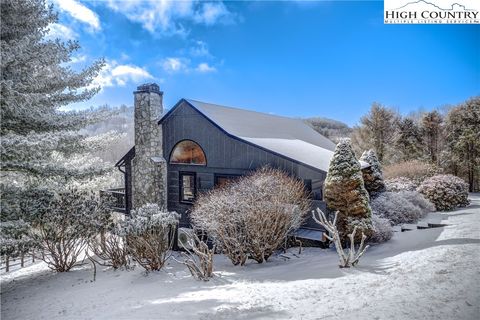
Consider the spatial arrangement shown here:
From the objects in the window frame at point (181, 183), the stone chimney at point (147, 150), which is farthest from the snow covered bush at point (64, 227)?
the window frame at point (181, 183)

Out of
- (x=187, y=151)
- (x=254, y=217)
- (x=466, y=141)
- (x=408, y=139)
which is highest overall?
(x=408, y=139)

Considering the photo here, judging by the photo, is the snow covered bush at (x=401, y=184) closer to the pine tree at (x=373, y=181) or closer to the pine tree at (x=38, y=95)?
the pine tree at (x=373, y=181)

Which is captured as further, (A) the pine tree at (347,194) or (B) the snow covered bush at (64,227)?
(A) the pine tree at (347,194)

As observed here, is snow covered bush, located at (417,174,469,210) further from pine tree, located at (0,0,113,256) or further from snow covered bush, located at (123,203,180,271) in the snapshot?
pine tree, located at (0,0,113,256)

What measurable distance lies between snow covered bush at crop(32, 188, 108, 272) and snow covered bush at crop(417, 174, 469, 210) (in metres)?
15.9

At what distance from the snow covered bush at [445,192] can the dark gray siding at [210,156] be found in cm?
778

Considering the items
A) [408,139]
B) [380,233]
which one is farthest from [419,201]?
[408,139]

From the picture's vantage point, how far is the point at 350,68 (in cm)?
1434

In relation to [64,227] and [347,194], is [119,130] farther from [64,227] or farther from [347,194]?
[347,194]

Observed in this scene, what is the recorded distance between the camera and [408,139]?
2511cm

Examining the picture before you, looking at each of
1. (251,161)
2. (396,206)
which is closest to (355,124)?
(396,206)

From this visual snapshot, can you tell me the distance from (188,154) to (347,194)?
7.04m

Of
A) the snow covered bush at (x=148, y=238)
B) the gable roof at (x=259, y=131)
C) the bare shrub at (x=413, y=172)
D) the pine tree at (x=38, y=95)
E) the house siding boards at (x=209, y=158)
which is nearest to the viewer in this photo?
the pine tree at (x=38, y=95)

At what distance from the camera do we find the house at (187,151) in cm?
1181
